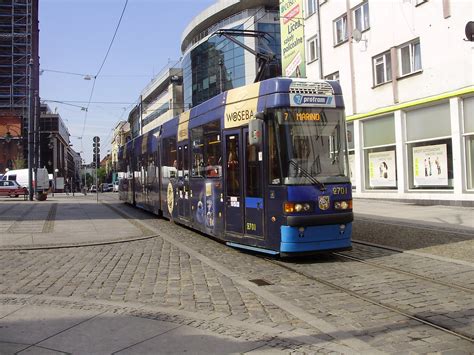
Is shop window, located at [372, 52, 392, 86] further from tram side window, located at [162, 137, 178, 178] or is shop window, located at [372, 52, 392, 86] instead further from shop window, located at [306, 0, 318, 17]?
tram side window, located at [162, 137, 178, 178]

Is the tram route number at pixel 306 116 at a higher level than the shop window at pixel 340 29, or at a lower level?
lower

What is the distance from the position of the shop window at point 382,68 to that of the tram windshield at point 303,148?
1594cm

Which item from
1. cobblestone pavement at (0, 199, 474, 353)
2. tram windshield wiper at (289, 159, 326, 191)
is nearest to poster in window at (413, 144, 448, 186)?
cobblestone pavement at (0, 199, 474, 353)

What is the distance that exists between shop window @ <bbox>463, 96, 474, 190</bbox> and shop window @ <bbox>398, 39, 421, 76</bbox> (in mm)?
3409

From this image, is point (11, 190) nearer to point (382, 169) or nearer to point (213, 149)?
point (382, 169)

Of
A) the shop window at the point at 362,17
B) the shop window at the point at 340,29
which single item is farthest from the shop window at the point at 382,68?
the shop window at the point at 340,29

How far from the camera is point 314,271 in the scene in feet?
27.7

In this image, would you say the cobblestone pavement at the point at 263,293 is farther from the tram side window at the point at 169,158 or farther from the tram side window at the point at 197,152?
the tram side window at the point at 169,158

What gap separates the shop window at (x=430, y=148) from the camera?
2020 centimetres

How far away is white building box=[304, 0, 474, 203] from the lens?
760 inches

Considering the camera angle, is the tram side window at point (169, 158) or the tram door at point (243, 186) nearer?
the tram door at point (243, 186)

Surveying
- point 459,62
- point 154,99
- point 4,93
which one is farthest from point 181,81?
point 459,62

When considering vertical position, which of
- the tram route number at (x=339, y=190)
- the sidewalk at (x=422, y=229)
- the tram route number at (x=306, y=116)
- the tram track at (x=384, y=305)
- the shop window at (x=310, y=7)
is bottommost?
the tram track at (x=384, y=305)

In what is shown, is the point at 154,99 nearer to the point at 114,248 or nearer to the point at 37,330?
the point at 114,248
